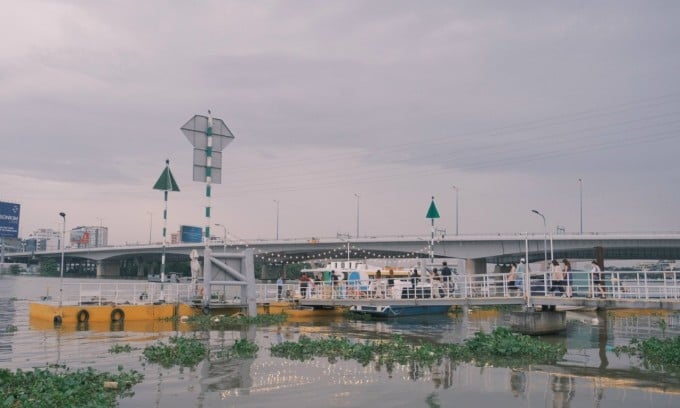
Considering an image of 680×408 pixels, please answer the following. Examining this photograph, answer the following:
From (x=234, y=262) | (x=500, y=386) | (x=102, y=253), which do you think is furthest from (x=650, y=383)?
(x=102, y=253)

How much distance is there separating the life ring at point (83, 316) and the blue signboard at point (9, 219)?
9528cm

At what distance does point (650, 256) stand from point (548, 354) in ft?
250

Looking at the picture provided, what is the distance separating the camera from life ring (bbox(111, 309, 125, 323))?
2880 centimetres

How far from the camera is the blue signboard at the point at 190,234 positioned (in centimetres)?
10532

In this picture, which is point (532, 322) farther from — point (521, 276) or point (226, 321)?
point (226, 321)

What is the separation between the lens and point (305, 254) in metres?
101

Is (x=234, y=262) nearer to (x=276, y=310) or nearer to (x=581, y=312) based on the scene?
(x=276, y=310)

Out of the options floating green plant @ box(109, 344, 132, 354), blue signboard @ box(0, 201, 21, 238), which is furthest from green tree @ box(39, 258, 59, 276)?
floating green plant @ box(109, 344, 132, 354)

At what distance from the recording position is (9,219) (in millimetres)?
110812

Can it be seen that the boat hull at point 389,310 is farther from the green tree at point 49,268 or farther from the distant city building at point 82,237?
the green tree at point 49,268

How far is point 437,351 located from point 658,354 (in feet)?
21.5

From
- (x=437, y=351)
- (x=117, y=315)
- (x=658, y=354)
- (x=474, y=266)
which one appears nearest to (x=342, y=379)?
(x=437, y=351)

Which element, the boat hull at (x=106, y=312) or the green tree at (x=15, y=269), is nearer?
the boat hull at (x=106, y=312)

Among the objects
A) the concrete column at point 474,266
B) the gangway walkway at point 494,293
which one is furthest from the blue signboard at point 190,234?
the gangway walkway at point 494,293
